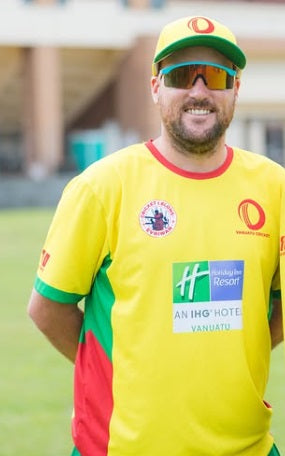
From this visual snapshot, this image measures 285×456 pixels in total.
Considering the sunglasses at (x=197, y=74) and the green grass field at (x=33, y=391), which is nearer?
the sunglasses at (x=197, y=74)

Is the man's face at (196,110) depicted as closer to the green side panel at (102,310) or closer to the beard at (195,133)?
the beard at (195,133)

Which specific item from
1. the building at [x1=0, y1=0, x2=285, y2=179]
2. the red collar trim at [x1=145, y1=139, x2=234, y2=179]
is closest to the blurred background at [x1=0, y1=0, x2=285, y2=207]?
the building at [x1=0, y1=0, x2=285, y2=179]

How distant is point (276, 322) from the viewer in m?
3.27

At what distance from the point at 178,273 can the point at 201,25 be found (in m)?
0.75

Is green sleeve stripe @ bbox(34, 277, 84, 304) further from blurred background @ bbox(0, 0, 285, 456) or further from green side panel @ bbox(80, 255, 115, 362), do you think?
blurred background @ bbox(0, 0, 285, 456)

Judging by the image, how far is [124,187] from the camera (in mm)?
2977

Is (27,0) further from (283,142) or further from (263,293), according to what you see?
(263,293)

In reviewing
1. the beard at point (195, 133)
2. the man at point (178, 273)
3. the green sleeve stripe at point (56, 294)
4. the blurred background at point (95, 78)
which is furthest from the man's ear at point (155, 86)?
the blurred background at point (95, 78)

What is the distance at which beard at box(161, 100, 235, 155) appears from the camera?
2.97 m

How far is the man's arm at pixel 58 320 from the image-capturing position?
3172mm

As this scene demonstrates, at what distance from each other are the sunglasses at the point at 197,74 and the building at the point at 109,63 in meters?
35.5

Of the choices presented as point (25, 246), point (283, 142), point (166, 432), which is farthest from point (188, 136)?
point (283, 142)

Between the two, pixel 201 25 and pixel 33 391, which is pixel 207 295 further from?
pixel 33 391

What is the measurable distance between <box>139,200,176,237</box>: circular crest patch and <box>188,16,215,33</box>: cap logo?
0.53 metres
